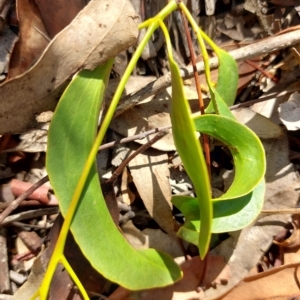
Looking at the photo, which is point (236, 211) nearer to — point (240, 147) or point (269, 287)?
point (240, 147)

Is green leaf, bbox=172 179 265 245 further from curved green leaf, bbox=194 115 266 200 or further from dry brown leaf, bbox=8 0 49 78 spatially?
dry brown leaf, bbox=8 0 49 78

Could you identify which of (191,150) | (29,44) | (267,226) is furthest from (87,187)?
(267,226)

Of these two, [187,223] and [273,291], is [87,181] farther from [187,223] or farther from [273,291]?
[273,291]

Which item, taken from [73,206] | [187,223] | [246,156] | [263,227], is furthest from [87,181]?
[263,227]

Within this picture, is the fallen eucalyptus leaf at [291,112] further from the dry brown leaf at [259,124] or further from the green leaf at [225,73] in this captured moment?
the green leaf at [225,73]

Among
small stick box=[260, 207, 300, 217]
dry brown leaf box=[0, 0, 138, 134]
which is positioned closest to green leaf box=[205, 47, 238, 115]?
dry brown leaf box=[0, 0, 138, 134]
